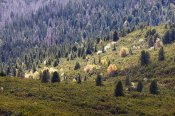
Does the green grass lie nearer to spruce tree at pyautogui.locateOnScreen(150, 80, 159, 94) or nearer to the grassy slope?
the grassy slope

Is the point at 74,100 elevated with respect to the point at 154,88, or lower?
lower

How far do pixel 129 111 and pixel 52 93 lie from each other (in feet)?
109

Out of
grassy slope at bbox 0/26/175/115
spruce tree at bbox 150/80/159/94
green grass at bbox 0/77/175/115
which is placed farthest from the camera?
spruce tree at bbox 150/80/159/94

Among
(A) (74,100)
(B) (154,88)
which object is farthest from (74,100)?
(B) (154,88)

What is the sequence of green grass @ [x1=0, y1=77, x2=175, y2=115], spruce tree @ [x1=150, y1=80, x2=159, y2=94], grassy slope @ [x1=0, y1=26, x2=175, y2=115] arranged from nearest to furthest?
1. green grass @ [x1=0, y1=77, x2=175, y2=115]
2. grassy slope @ [x1=0, y1=26, x2=175, y2=115]
3. spruce tree @ [x1=150, y1=80, x2=159, y2=94]

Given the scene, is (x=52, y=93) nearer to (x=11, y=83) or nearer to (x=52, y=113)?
(x=11, y=83)

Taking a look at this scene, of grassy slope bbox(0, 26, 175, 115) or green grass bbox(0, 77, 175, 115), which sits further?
grassy slope bbox(0, 26, 175, 115)

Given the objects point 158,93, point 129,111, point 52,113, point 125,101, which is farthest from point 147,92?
point 52,113

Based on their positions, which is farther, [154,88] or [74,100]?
[154,88]

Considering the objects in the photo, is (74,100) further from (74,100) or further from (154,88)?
(154,88)

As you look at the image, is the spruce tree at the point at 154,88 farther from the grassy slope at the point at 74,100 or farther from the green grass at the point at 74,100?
the green grass at the point at 74,100

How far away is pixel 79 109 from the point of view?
142750mm

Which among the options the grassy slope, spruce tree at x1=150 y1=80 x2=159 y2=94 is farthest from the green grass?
spruce tree at x1=150 y1=80 x2=159 y2=94

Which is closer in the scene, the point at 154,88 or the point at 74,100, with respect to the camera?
the point at 74,100
